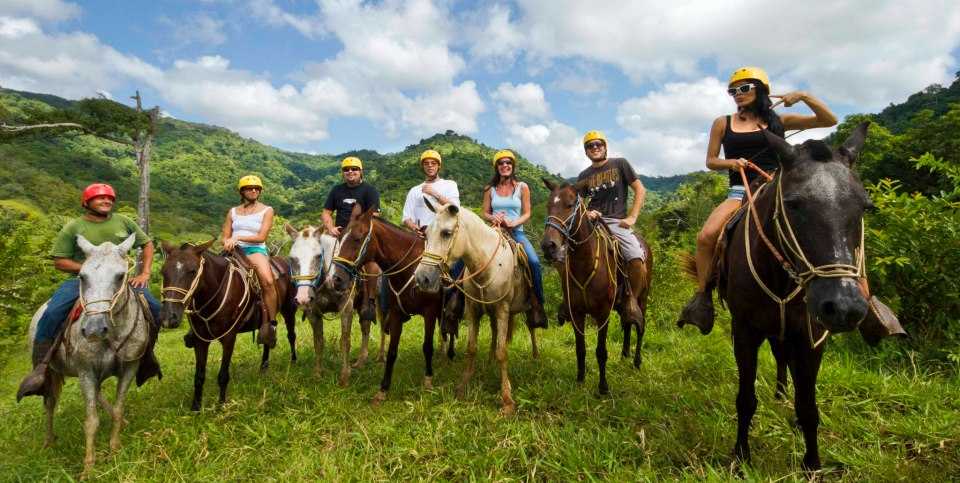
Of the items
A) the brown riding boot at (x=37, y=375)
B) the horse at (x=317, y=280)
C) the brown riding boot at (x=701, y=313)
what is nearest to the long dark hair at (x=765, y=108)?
the brown riding boot at (x=701, y=313)

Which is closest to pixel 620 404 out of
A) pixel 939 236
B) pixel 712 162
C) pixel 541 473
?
pixel 541 473

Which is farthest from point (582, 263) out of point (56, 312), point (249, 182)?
point (56, 312)

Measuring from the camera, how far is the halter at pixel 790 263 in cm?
225

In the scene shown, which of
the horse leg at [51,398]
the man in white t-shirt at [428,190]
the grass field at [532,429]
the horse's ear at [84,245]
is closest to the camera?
the grass field at [532,429]

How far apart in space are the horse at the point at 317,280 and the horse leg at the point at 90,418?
2098 millimetres

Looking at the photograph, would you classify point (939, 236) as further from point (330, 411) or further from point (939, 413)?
point (330, 411)

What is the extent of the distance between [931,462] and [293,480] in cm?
480

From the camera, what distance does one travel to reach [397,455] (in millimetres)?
3936

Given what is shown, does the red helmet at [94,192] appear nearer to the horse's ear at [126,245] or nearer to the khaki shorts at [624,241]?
the horse's ear at [126,245]

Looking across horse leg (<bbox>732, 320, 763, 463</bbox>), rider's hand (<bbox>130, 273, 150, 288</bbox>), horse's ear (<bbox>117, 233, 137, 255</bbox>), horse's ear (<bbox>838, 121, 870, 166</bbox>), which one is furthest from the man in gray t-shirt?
rider's hand (<bbox>130, 273, 150, 288</bbox>)

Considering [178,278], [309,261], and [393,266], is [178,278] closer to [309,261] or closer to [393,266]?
[309,261]

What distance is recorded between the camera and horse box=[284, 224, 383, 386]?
19.1 ft

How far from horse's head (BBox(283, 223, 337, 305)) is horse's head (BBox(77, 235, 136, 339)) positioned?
1.85m

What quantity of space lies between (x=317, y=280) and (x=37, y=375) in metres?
2.88
